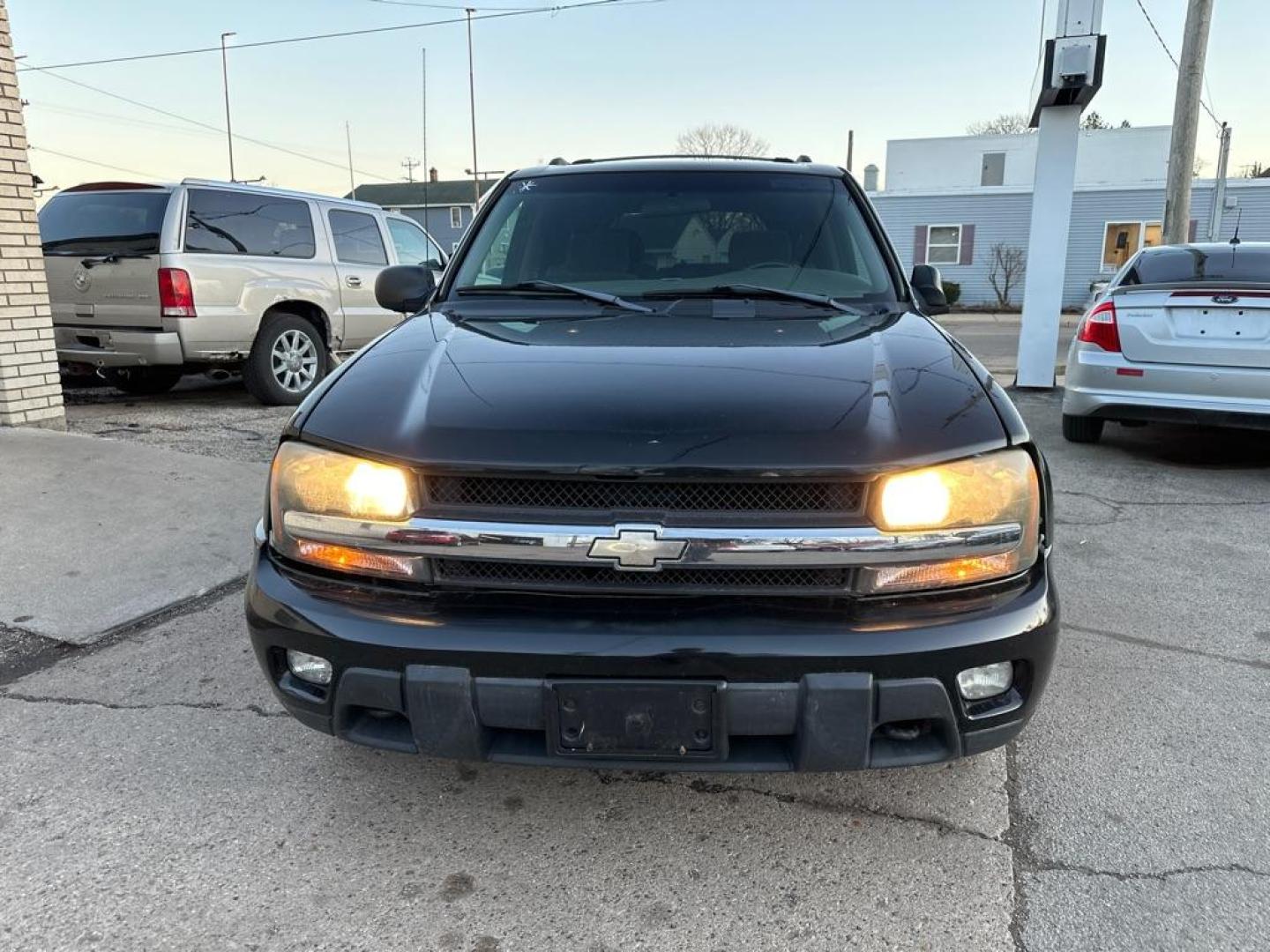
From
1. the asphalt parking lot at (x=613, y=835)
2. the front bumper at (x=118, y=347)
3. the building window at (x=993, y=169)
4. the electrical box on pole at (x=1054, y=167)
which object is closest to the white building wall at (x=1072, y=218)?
the building window at (x=993, y=169)

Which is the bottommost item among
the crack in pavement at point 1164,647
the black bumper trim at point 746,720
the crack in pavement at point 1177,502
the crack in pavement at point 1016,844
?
the crack in pavement at point 1016,844

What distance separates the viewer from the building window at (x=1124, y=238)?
82.8 ft

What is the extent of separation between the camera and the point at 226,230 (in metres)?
7.81

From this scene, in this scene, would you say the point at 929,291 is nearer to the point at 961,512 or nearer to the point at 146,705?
the point at 961,512

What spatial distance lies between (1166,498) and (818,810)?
4175 mm

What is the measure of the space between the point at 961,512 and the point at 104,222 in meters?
7.88

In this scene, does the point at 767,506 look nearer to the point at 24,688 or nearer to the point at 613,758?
the point at 613,758

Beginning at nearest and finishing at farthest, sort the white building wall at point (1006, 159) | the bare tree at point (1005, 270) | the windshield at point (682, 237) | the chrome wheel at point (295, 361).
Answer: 1. the windshield at point (682, 237)
2. the chrome wheel at point (295, 361)
3. the bare tree at point (1005, 270)
4. the white building wall at point (1006, 159)

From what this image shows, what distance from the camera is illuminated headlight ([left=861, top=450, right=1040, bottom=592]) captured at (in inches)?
75.2

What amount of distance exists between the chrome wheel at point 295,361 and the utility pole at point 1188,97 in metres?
10.4

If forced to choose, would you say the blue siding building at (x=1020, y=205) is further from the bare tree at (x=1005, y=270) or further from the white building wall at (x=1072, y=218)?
the bare tree at (x=1005, y=270)

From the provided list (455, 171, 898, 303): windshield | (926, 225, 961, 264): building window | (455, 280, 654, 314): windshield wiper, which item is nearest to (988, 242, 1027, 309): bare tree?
(926, 225, 961, 264): building window

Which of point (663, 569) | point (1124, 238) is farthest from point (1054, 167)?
point (1124, 238)

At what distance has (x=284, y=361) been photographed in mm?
8375
